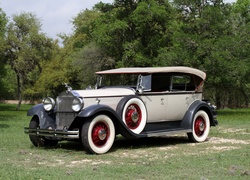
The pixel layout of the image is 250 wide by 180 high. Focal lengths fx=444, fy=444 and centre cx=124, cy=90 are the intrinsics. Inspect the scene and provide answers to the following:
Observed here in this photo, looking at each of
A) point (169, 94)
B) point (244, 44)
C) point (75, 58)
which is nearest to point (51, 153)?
point (169, 94)

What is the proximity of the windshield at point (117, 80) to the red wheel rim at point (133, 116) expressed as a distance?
815 millimetres

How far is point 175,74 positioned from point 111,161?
12.6 feet

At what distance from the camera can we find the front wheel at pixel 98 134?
913 cm

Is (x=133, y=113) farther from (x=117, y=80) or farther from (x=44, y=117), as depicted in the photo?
(x=44, y=117)

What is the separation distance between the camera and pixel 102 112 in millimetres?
9438

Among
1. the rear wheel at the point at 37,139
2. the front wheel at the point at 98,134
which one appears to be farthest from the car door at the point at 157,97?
the rear wheel at the point at 37,139

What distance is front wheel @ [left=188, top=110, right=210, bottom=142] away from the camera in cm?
1143

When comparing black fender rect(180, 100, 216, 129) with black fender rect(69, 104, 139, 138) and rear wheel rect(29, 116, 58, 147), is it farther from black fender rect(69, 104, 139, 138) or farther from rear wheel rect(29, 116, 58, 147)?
rear wheel rect(29, 116, 58, 147)

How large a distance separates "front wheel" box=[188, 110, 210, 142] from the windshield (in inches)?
77.6

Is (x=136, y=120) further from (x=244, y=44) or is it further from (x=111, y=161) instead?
(x=244, y=44)

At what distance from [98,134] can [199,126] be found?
3.37 m

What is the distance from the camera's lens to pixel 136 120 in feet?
33.4

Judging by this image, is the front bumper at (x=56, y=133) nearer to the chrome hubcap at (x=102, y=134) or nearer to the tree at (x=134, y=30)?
the chrome hubcap at (x=102, y=134)

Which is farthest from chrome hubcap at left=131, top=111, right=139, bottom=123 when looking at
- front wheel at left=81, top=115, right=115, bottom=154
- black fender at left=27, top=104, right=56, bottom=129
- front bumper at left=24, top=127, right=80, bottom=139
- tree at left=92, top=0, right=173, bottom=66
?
tree at left=92, top=0, right=173, bottom=66
